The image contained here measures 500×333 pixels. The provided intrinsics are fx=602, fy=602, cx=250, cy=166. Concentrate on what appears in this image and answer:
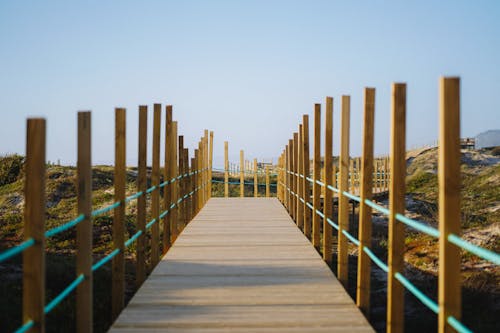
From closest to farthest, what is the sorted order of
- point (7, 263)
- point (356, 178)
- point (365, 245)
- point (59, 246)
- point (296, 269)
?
1. point (365, 245)
2. point (296, 269)
3. point (7, 263)
4. point (59, 246)
5. point (356, 178)

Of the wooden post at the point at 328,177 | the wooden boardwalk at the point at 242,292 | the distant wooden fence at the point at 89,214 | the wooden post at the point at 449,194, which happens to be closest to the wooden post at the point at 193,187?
the distant wooden fence at the point at 89,214

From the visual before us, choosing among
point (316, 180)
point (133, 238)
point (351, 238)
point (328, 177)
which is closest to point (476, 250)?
point (351, 238)

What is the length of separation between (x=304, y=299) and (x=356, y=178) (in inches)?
775

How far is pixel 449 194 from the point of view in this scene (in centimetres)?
301

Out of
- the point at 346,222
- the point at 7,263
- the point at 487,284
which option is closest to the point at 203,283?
the point at 346,222

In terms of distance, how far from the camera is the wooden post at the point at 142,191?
6094mm

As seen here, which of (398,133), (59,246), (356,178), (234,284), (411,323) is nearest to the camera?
(398,133)

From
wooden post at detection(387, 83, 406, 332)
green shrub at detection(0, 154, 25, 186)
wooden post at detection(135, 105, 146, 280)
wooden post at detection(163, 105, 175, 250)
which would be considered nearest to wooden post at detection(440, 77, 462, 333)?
wooden post at detection(387, 83, 406, 332)

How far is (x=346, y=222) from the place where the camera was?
5934mm

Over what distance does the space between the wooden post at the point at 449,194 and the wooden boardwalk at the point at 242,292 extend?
1.22 m

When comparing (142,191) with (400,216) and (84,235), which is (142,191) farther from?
(400,216)

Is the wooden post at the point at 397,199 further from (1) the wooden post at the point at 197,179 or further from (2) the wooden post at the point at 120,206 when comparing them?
(1) the wooden post at the point at 197,179

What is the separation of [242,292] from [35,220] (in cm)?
253

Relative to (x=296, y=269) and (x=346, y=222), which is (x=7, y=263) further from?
(x=346, y=222)
